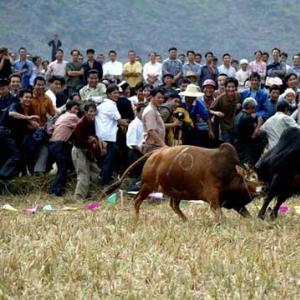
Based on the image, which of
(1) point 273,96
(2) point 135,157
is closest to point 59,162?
(2) point 135,157

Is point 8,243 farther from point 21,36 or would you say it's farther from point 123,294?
point 21,36

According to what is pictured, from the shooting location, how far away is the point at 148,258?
7625 mm

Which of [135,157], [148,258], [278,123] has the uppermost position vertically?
[148,258]

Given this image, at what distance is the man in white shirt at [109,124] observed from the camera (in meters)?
Result: 13.6

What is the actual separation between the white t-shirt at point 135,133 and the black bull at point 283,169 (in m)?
2.94

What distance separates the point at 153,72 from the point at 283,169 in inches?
298

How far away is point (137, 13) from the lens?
31.2 meters

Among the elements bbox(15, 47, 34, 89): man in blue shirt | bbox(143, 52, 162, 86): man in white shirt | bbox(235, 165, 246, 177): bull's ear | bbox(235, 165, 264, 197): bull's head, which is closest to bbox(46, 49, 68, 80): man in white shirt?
bbox(15, 47, 34, 89): man in blue shirt

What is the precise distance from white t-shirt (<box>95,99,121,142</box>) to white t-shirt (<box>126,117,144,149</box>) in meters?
0.34

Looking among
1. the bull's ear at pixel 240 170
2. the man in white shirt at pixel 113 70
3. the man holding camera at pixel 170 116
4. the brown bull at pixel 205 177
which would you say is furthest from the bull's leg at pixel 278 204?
the man in white shirt at pixel 113 70

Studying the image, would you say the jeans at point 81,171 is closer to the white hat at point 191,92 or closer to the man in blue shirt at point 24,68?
the white hat at point 191,92

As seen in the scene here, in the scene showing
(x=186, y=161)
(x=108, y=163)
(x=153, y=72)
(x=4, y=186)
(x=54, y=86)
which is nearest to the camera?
(x=186, y=161)

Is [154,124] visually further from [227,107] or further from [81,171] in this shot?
[227,107]

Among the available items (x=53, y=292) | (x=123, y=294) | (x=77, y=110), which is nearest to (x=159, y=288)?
(x=123, y=294)
